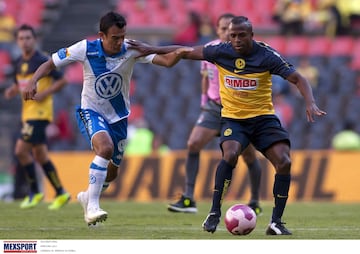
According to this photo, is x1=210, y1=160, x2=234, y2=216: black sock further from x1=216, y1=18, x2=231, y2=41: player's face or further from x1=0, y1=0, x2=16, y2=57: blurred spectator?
x1=0, y1=0, x2=16, y2=57: blurred spectator

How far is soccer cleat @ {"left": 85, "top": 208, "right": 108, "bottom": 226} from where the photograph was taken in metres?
10.8

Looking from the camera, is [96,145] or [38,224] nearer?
[96,145]

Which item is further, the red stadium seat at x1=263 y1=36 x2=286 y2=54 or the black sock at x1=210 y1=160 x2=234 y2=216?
the red stadium seat at x1=263 y1=36 x2=286 y2=54

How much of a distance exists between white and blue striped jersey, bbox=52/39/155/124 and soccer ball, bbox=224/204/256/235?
2016mm

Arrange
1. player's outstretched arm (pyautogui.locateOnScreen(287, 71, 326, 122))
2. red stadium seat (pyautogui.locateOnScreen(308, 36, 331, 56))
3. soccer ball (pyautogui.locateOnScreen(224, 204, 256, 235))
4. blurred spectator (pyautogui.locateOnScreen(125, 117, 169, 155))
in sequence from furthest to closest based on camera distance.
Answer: red stadium seat (pyautogui.locateOnScreen(308, 36, 331, 56))
blurred spectator (pyautogui.locateOnScreen(125, 117, 169, 155))
soccer ball (pyautogui.locateOnScreen(224, 204, 256, 235))
player's outstretched arm (pyautogui.locateOnScreen(287, 71, 326, 122))

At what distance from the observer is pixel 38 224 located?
39.8ft

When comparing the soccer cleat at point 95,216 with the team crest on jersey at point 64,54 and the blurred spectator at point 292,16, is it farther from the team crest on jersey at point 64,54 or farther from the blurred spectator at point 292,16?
the blurred spectator at point 292,16

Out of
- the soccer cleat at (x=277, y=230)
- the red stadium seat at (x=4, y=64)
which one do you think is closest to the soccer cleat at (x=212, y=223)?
the soccer cleat at (x=277, y=230)

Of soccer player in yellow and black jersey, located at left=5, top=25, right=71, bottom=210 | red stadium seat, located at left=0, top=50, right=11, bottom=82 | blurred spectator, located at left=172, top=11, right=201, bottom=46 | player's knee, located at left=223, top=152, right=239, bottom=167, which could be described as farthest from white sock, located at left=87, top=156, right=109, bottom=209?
red stadium seat, located at left=0, top=50, right=11, bottom=82

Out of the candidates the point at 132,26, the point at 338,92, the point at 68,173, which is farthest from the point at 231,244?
the point at 132,26

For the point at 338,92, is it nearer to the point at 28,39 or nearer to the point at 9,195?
the point at 9,195

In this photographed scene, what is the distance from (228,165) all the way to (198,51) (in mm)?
→ 1290

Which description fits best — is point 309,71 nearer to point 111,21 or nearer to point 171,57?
point 171,57

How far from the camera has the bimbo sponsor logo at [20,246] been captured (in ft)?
30.3
